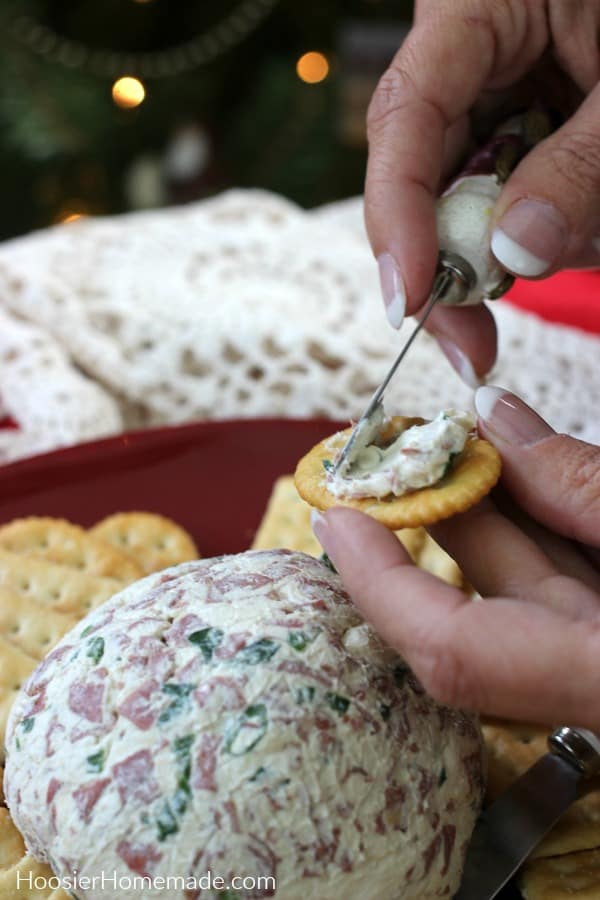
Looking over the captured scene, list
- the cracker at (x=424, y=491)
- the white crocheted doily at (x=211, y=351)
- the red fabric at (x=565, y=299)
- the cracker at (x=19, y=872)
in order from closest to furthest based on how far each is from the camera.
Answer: the cracker at (x=424, y=491) < the cracker at (x=19, y=872) < the white crocheted doily at (x=211, y=351) < the red fabric at (x=565, y=299)

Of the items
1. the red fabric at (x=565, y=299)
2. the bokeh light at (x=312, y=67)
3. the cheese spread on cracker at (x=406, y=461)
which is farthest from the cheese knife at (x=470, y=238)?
the bokeh light at (x=312, y=67)

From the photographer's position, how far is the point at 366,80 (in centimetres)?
303

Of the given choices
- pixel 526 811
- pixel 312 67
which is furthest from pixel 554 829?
pixel 312 67

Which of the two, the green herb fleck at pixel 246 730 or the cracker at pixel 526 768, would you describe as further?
the cracker at pixel 526 768

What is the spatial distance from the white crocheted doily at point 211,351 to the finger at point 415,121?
64cm

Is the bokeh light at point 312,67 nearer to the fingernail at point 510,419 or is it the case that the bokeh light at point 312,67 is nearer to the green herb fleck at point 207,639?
the fingernail at point 510,419

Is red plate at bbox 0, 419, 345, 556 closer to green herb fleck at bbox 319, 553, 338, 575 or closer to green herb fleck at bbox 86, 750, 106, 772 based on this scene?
green herb fleck at bbox 319, 553, 338, 575

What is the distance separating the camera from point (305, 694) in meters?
0.88

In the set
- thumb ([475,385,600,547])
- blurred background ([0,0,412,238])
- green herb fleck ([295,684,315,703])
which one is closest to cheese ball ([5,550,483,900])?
green herb fleck ([295,684,315,703])

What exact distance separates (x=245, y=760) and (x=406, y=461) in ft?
0.97

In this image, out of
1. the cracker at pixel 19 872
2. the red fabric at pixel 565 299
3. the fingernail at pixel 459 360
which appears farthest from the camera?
the red fabric at pixel 565 299

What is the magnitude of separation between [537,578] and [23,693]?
1.72 feet

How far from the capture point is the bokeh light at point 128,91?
262cm

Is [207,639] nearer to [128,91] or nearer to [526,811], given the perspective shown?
[526,811]
